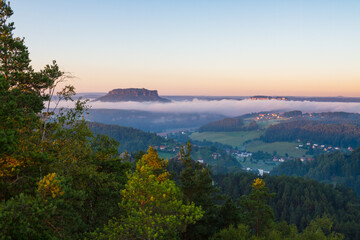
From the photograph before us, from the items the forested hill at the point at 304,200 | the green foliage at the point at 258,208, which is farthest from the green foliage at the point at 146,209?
the forested hill at the point at 304,200

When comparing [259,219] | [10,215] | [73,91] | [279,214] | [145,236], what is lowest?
[279,214]

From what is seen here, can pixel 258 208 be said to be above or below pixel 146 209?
below

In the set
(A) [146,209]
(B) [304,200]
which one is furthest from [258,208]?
(B) [304,200]

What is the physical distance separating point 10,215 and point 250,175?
611 ft

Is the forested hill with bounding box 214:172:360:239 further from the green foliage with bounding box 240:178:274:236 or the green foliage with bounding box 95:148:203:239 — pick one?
the green foliage with bounding box 95:148:203:239

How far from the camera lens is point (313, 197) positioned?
150875mm

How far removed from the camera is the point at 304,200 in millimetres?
146250

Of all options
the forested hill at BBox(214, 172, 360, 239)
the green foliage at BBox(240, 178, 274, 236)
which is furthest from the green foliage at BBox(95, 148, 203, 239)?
the forested hill at BBox(214, 172, 360, 239)

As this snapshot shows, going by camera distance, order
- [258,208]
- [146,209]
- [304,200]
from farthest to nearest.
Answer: [304,200], [258,208], [146,209]

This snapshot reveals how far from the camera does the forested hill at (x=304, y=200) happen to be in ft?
419

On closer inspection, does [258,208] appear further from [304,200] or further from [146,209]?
[304,200]

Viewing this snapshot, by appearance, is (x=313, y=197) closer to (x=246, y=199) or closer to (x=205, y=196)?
(x=246, y=199)

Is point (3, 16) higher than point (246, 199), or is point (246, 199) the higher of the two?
point (3, 16)

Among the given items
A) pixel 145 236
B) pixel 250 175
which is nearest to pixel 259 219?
pixel 145 236
